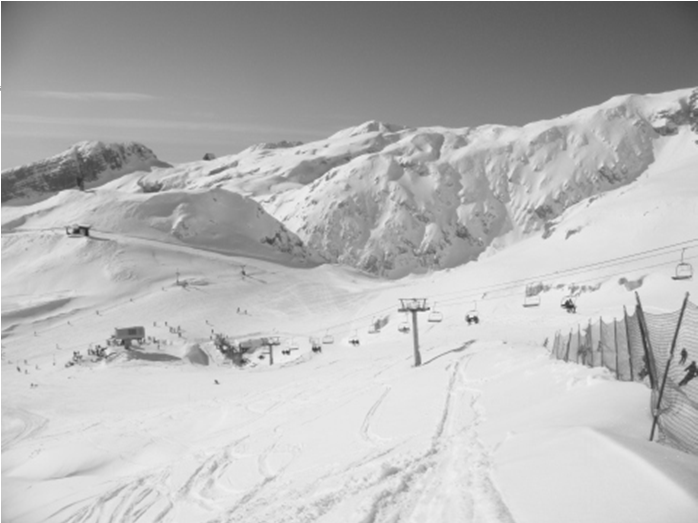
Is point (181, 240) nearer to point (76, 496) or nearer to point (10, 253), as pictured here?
point (10, 253)

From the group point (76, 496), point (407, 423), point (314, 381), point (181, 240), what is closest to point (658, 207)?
point (314, 381)

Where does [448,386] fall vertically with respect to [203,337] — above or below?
above

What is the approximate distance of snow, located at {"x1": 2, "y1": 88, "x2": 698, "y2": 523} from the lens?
817cm

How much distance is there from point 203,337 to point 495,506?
7356 centimetres

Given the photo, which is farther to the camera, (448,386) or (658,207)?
(658,207)

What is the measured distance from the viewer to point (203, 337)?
76875mm

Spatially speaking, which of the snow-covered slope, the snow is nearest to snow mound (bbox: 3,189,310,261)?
the snow-covered slope

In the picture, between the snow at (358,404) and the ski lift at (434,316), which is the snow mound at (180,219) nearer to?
the snow at (358,404)

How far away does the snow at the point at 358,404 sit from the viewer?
322 inches

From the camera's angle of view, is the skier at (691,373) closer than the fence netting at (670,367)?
No

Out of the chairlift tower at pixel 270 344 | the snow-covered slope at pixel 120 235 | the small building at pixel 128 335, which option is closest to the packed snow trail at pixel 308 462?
the chairlift tower at pixel 270 344

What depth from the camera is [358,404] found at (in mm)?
20984

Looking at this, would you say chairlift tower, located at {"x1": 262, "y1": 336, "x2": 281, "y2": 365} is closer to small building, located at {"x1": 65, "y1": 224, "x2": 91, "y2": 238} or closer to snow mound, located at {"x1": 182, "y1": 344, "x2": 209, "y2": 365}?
snow mound, located at {"x1": 182, "y1": 344, "x2": 209, "y2": 365}

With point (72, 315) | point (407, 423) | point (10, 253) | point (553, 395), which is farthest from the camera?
point (10, 253)
